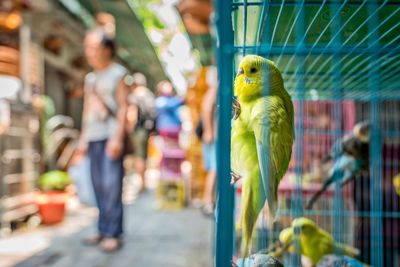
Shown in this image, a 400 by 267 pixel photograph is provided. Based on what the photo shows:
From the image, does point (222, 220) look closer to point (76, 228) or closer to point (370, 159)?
point (370, 159)

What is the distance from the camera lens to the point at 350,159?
1.58 meters

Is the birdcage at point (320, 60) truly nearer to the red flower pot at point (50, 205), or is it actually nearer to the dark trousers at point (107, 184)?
the dark trousers at point (107, 184)

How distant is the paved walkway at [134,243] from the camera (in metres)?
2.38

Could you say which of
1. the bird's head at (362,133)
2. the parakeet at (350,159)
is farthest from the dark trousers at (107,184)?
the bird's head at (362,133)

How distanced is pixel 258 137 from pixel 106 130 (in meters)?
2.01

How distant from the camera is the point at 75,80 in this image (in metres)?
6.85

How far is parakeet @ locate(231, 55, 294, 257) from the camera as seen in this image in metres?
0.77

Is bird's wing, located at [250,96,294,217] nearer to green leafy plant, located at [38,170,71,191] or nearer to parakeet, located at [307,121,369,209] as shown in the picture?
parakeet, located at [307,121,369,209]

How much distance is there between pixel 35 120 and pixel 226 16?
3.25 meters

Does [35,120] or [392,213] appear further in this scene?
[35,120]

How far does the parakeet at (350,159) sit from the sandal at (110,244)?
1.48 metres

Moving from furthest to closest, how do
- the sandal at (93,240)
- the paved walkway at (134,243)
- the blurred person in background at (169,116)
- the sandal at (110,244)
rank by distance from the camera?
the blurred person in background at (169,116) → the sandal at (93,240) → the sandal at (110,244) → the paved walkway at (134,243)

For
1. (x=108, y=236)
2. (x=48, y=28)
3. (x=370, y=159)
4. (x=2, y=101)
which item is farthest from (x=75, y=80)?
(x=370, y=159)

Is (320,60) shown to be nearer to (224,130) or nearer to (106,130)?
(224,130)
